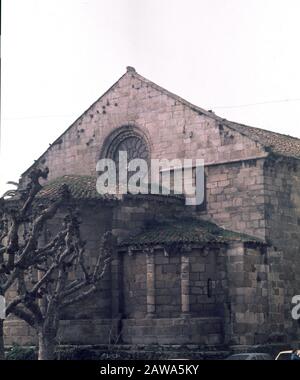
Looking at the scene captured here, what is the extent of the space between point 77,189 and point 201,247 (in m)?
5.24

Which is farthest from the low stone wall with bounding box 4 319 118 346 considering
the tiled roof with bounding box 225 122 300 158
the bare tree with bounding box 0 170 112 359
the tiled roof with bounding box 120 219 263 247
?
the tiled roof with bounding box 225 122 300 158

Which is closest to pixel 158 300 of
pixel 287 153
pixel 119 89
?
pixel 287 153

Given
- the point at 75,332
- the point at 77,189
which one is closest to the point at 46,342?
the point at 75,332

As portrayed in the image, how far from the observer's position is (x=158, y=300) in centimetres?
3130

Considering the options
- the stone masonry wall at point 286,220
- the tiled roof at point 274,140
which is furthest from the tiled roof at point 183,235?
the tiled roof at point 274,140

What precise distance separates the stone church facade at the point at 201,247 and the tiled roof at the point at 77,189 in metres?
0.07

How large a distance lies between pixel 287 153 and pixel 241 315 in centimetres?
698

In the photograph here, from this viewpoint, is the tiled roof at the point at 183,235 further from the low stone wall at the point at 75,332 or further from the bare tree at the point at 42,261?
the low stone wall at the point at 75,332

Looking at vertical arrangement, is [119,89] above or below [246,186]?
above

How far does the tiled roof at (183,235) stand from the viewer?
31.5 metres

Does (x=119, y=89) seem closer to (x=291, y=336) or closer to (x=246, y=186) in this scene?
(x=246, y=186)

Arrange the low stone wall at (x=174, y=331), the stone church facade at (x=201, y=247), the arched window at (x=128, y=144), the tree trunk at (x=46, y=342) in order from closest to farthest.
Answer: the tree trunk at (x=46, y=342), the low stone wall at (x=174, y=331), the stone church facade at (x=201, y=247), the arched window at (x=128, y=144)
